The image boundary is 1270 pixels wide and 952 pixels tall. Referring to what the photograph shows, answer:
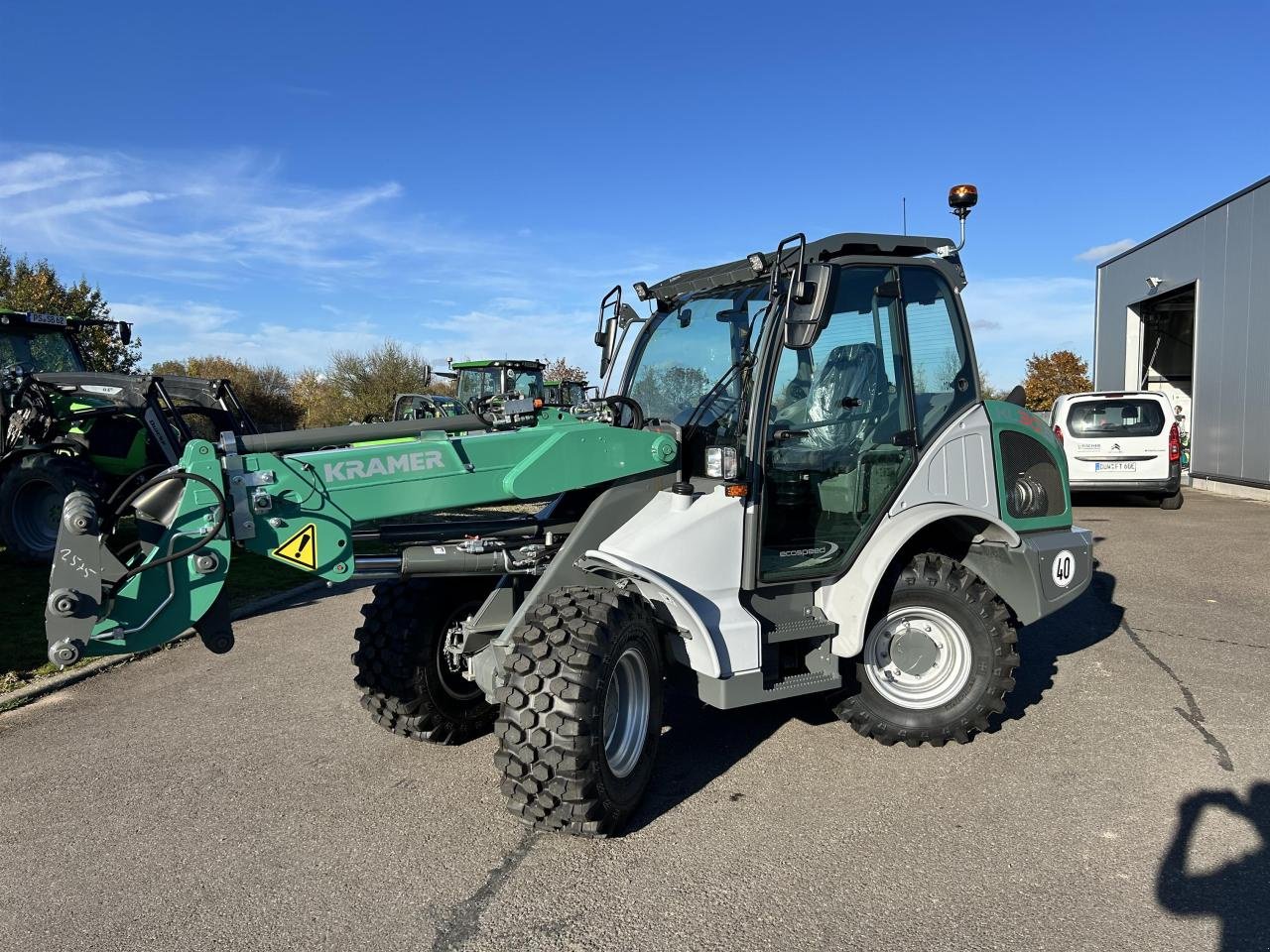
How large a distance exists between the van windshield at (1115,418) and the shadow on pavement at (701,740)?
10515 millimetres

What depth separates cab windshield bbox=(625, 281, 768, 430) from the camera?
14.9 ft

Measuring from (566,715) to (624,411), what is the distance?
1.69 m

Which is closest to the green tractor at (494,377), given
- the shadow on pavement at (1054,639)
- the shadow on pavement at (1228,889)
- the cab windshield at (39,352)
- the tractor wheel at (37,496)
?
the cab windshield at (39,352)

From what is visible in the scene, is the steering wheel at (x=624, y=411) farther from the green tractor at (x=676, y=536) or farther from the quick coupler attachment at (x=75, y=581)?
the quick coupler attachment at (x=75, y=581)

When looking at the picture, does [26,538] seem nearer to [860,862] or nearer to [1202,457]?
[860,862]

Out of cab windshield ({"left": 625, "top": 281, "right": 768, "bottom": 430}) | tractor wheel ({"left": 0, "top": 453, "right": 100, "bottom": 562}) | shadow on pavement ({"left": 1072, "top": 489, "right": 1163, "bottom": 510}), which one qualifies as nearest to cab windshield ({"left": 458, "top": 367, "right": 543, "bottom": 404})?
tractor wheel ({"left": 0, "top": 453, "right": 100, "bottom": 562})

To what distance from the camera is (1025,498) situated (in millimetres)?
5141

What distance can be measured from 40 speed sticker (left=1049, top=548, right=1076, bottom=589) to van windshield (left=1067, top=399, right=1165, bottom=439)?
32.4 feet

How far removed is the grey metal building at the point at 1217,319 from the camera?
16078 millimetres

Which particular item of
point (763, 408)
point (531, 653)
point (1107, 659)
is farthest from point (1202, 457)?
point (531, 653)

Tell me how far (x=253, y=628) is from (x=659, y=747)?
13.7ft

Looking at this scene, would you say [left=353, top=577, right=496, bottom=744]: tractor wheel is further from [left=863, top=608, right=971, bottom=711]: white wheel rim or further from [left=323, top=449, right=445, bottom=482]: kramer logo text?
[left=863, top=608, right=971, bottom=711]: white wheel rim

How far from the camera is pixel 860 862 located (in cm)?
347

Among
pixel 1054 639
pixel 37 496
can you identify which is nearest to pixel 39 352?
pixel 37 496
